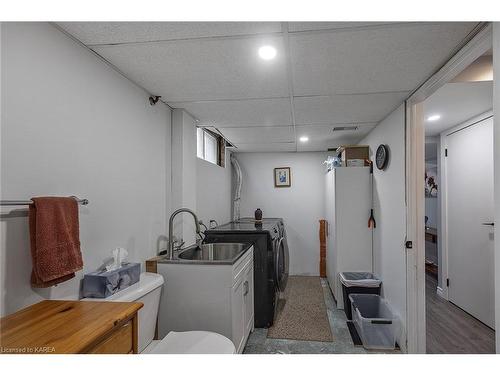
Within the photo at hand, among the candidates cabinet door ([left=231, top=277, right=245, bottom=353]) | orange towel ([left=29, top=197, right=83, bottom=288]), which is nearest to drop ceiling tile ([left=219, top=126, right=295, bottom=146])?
cabinet door ([left=231, top=277, right=245, bottom=353])

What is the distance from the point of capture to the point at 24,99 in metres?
1.11

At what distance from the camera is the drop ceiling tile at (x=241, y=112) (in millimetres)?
2311

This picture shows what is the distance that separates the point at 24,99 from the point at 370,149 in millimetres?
3263

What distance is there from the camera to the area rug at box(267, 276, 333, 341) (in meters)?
2.56

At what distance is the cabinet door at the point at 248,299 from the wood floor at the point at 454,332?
1.49m

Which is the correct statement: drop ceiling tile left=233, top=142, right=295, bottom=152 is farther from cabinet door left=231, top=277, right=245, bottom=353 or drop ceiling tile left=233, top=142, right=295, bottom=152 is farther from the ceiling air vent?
cabinet door left=231, top=277, right=245, bottom=353

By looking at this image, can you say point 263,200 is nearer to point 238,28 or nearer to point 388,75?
point 388,75

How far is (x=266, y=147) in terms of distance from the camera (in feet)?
13.9

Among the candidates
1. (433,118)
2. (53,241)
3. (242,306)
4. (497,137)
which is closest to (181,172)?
(242,306)

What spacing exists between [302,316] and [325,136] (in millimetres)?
2239

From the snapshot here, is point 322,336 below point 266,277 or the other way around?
below

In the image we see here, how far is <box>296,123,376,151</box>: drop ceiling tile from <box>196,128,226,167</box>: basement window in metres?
1.13
